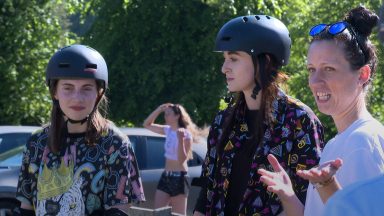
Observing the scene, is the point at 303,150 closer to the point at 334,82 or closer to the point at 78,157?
the point at 334,82

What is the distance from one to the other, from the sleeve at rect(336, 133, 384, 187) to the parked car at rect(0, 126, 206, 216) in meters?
7.54

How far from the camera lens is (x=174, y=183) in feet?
33.2

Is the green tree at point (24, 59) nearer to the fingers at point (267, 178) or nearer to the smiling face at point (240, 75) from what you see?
the smiling face at point (240, 75)

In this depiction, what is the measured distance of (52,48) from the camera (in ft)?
64.7

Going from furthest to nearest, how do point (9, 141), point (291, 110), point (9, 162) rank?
point (9, 141), point (9, 162), point (291, 110)

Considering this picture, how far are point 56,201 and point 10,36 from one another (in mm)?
15515

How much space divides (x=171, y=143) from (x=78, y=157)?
6336 mm

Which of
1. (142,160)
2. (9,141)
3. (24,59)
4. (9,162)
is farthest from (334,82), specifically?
(24,59)

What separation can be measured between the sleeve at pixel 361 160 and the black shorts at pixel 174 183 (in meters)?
7.29

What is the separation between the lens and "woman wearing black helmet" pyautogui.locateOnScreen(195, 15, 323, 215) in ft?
12.2

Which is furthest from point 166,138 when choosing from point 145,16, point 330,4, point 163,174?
point 145,16

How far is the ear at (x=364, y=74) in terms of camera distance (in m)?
3.14

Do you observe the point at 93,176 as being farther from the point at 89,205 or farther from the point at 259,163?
the point at 259,163

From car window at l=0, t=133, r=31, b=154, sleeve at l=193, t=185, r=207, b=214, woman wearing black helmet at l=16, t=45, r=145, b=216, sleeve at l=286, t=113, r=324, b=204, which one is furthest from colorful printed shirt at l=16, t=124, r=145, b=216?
car window at l=0, t=133, r=31, b=154
